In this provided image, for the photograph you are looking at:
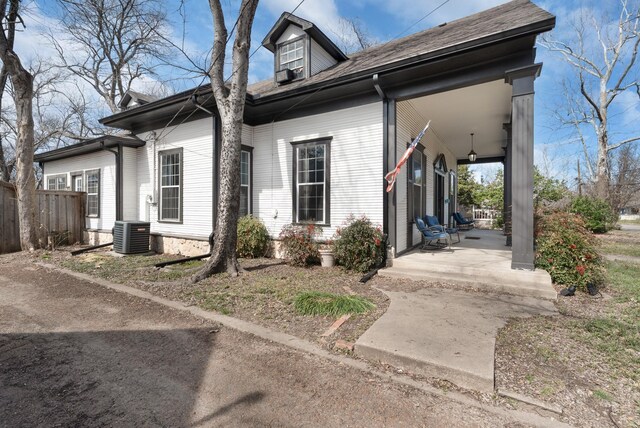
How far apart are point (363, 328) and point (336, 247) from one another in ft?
9.84

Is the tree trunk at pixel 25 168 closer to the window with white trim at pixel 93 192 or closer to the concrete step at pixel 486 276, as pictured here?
the window with white trim at pixel 93 192

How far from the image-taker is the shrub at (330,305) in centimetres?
397

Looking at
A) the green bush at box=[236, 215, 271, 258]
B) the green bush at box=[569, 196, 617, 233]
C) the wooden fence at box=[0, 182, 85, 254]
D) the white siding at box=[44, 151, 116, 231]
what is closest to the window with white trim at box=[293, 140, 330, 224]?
the green bush at box=[236, 215, 271, 258]

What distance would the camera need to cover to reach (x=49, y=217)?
1002cm

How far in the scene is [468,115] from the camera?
8352mm

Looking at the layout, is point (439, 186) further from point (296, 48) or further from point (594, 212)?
point (594, 212)

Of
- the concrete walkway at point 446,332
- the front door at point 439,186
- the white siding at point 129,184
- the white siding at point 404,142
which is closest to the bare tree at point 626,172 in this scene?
the front door at point 439,186

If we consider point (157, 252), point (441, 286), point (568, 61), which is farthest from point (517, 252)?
point (568, 61)

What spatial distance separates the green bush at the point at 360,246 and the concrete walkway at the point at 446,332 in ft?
4.38

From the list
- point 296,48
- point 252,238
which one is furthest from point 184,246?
point 296,48

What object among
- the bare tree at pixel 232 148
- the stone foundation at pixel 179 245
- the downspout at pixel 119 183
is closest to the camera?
the bare tree at pixel 232 148

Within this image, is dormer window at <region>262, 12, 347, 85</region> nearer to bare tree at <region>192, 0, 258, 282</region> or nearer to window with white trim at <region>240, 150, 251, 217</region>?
window with white trim at <region>240, 150, 251, 217</region>

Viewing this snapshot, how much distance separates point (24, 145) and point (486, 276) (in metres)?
12.7

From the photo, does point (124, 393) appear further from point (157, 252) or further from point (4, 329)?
point (157, 252)
